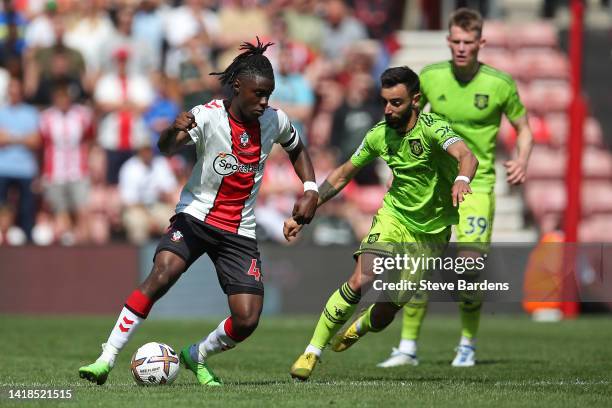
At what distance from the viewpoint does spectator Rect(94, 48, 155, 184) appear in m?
18.7

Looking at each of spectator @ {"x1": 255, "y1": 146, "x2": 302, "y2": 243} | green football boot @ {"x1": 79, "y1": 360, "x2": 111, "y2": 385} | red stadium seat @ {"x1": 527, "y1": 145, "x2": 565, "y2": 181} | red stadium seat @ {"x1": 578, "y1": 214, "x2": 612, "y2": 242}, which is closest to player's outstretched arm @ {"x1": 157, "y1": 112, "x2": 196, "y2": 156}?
green football boot @ {"x1": 79, "y1": 360, "x2": 111, "y2": 385}

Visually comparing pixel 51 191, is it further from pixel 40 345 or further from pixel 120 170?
pixel 40 345

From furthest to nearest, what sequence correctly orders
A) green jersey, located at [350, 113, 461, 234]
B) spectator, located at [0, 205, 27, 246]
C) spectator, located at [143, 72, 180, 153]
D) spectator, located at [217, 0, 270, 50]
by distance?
spectator, located at [217, 0, 270, 50], spectator, located at [143, 72, 180, 153], spectator, located at [0, 205, 27, 246], green jersey, located at [350, 113, 461, 234]

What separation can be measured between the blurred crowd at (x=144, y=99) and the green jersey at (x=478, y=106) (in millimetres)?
7029

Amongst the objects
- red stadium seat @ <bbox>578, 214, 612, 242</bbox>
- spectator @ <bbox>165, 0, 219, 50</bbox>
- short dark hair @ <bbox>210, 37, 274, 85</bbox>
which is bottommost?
short dark hair @ <bbox>210, 37, 274, 85</bbox>

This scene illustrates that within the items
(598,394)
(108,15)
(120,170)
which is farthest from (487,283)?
(108,15)

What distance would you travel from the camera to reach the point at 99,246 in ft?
56.8

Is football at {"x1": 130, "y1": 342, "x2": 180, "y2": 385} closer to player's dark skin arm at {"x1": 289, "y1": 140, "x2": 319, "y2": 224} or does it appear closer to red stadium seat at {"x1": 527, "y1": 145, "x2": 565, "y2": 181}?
player's dark skin arm at {"x1": 289, "y1": 140, "x2": 319, "y2": 224}

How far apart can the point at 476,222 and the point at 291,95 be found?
356 inches

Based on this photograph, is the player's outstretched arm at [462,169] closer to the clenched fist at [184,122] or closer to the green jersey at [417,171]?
the green jersey at [417,171]

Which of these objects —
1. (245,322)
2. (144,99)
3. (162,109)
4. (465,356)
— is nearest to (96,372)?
(245,322)

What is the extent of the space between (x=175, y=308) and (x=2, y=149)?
132 inches

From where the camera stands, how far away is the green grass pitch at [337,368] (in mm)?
8229

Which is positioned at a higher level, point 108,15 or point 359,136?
point 108,15
